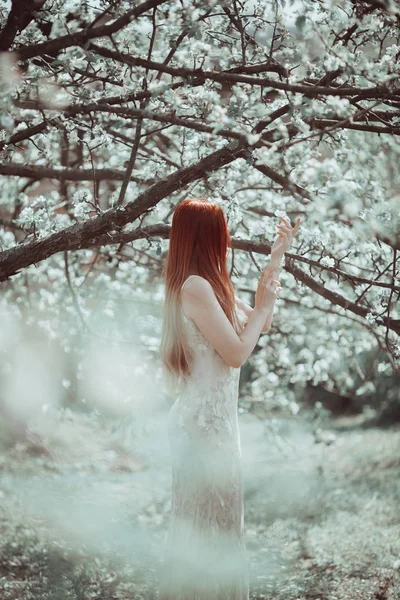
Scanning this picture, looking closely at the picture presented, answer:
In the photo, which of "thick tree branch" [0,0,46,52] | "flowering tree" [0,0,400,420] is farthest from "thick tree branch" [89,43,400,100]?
"thick tree branch" [0,0,46,52]

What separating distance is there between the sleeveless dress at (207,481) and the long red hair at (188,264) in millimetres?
54

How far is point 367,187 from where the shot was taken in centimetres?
359

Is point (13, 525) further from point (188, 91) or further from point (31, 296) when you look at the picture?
point (188, 91)

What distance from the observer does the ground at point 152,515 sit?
13.5ft

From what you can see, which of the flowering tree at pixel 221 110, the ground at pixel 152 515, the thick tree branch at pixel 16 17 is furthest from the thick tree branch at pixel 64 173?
the ground at pixel 152 515

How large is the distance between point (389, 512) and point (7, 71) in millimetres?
4947

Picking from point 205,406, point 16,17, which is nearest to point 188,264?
point 205,406

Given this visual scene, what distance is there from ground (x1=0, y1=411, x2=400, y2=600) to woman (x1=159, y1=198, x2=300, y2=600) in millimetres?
1668

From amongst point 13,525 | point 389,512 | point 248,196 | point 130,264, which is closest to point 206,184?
point 248,196

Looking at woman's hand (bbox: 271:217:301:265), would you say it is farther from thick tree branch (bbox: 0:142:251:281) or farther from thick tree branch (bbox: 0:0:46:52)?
thick tree branch (bbox: 0:0:46:52)

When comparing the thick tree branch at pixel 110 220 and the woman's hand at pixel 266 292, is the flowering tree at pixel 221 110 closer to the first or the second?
the thick tree branch at pixel 110 220

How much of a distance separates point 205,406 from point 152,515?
3410 millimetres

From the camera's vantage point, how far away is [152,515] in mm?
5527

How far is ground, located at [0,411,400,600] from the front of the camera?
4125 mm
